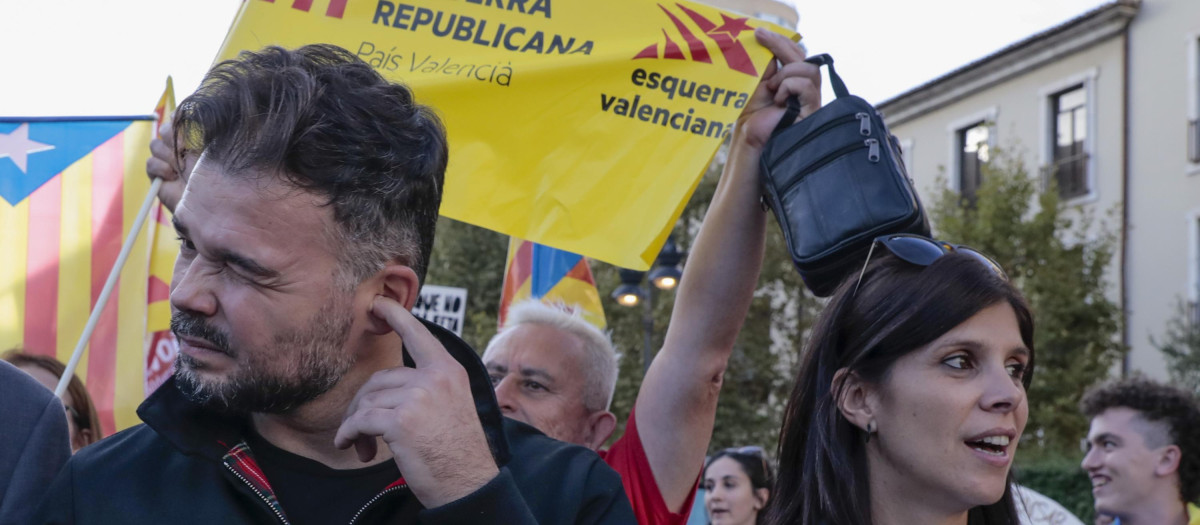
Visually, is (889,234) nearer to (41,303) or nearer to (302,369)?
(302,369)

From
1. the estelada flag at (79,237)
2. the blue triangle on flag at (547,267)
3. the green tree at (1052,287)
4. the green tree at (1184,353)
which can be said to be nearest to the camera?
the estelada flag at (79,237)

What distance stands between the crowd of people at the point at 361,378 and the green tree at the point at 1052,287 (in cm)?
2032

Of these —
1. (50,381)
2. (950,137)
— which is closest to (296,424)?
(50,381)

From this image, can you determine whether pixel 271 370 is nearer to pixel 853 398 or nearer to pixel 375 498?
pixel 375 498

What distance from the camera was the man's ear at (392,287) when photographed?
229cm

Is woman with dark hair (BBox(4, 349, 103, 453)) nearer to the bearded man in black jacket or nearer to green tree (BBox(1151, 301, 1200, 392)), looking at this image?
the bearded man in black jacket

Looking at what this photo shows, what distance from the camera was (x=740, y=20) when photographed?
394cm

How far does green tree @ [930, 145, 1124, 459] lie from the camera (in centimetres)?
2248

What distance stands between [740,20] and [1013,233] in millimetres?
20885

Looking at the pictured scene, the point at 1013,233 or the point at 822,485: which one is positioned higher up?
the point at 1013,233

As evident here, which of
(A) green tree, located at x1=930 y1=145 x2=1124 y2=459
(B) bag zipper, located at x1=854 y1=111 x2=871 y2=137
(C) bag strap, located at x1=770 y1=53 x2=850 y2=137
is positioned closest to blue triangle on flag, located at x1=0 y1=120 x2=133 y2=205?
(C) bag strap, located at x1=770 y1=53 x2=850 y2=137

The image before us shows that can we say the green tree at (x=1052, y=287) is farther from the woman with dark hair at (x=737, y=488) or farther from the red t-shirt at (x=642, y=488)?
the red t-shirt at (x=642, y=488)

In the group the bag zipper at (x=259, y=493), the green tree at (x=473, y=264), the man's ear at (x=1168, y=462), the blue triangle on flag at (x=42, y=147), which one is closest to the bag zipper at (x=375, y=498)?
the bag zipper at (x=259, y=493)

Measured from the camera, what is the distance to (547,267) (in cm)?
699
